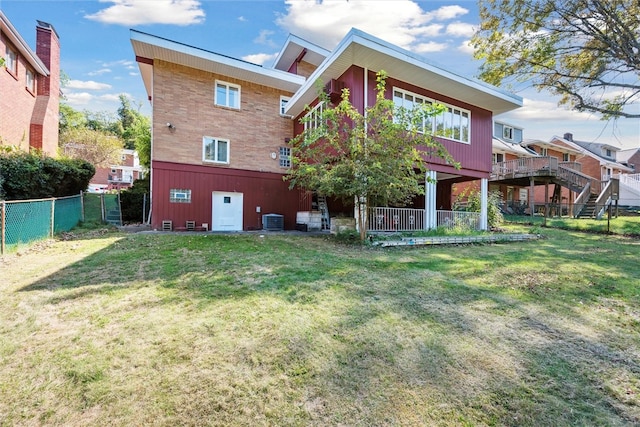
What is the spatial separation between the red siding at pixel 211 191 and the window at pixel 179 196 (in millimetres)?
122

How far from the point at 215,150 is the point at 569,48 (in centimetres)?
1608

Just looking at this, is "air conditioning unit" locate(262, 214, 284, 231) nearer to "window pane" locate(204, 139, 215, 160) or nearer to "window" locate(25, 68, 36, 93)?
"window pane" locate(204, 139, 215, 160)

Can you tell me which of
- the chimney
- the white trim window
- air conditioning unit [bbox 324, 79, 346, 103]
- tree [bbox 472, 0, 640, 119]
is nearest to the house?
air conditioning unit [bbox 324, 79, 346, 103]

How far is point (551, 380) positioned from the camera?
8.06 ft

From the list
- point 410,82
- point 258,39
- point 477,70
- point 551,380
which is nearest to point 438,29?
point 410,82

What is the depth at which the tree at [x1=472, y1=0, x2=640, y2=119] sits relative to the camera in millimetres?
11992

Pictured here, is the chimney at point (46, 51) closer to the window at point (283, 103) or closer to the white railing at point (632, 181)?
the window at point (283, 103)

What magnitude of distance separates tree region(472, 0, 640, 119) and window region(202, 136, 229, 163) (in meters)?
12.9

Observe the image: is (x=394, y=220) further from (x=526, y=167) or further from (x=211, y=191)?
(x=526, y=167)

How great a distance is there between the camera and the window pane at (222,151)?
13268 mm

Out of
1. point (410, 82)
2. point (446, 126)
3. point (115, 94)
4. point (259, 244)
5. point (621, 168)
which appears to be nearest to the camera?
point (259, 244)

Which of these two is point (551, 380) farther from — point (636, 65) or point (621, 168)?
point (621, 168)

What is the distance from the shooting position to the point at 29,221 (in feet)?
22.9

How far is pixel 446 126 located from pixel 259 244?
9.19 meters
